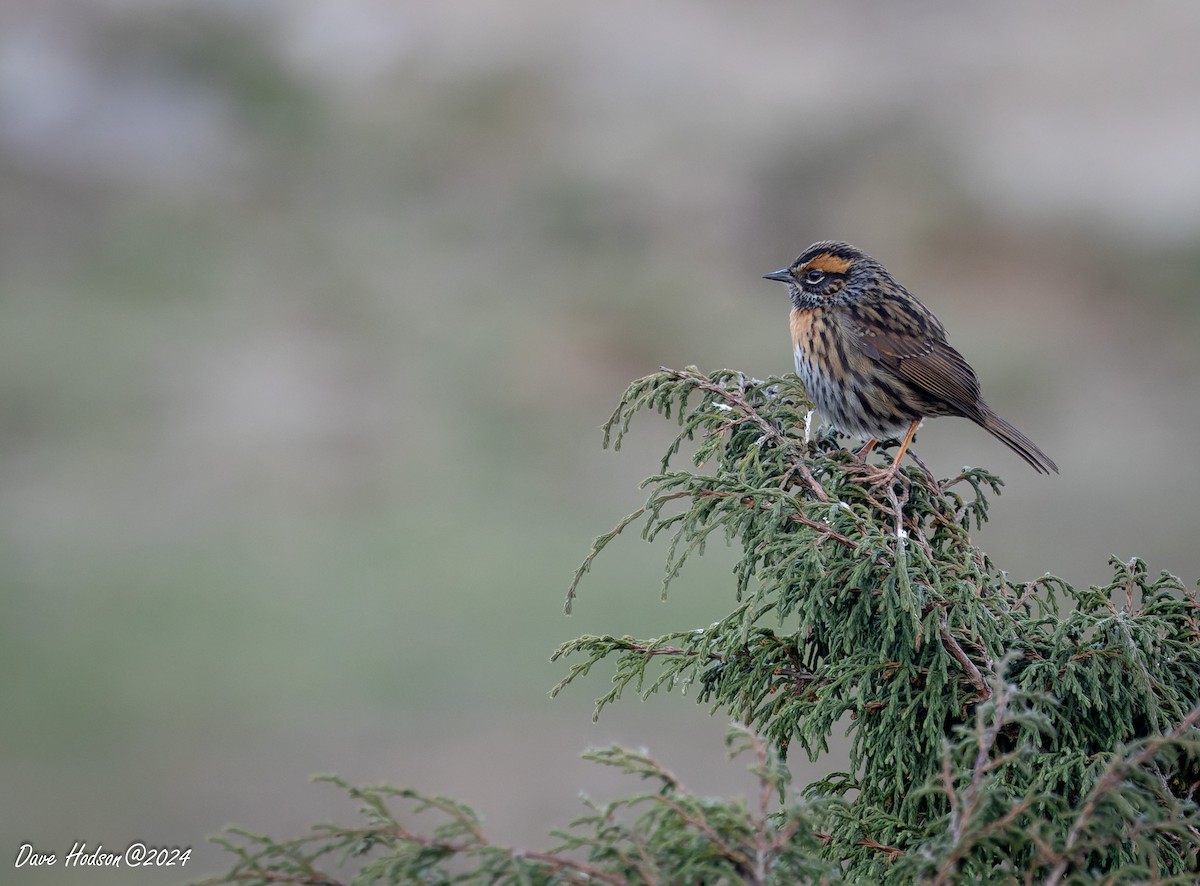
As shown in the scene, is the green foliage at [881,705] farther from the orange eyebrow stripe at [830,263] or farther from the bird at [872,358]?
the orange eyebrow stripe at [830,263]

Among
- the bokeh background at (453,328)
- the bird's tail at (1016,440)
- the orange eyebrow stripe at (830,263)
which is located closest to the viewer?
the bird's tail at (1016,440)

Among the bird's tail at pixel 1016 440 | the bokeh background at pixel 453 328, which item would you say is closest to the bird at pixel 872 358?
the bird's tail at pixel 1016 440

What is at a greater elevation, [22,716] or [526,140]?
[526,140]

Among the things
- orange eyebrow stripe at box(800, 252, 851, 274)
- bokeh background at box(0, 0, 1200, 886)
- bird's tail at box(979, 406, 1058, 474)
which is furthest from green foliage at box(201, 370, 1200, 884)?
bokeh background at box(0, 0, 1200, 886)

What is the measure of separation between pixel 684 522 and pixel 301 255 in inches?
729

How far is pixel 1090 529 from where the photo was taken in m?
16.8

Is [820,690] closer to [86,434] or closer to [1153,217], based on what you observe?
[86,434]

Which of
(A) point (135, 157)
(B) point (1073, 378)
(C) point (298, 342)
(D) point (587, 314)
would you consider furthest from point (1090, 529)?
(A) point (135, 157)

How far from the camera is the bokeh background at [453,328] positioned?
39.6ft

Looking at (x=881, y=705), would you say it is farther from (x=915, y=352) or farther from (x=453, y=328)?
(x=453, y=328)

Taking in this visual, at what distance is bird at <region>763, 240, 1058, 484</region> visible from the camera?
14.8 feet

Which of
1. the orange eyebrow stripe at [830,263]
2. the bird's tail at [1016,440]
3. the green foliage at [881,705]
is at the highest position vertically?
the orange eyebrow stripe at [830,263]

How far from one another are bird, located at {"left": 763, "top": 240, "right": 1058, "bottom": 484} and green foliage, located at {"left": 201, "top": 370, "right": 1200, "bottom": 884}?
3.32ft

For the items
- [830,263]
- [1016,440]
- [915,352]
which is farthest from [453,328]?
[1016,440]
